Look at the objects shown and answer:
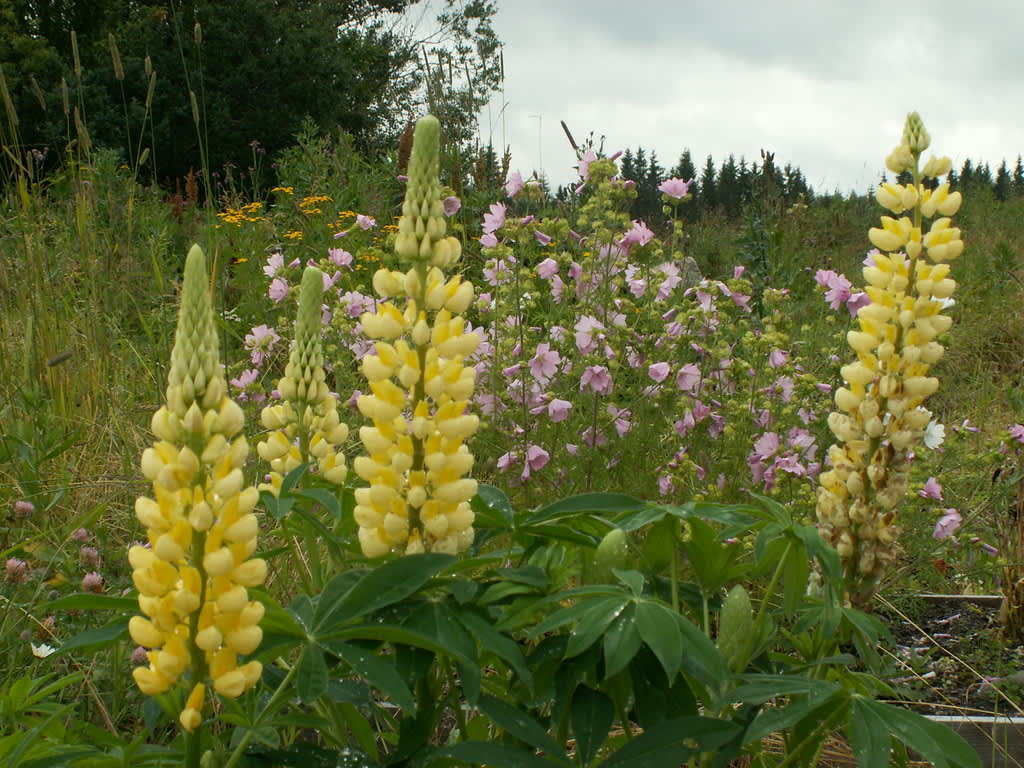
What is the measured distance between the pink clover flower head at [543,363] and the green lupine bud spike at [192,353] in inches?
86.2

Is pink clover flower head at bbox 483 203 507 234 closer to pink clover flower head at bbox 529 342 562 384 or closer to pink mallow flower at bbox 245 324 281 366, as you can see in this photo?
pink clover flower head at bbox 529 342 562 384

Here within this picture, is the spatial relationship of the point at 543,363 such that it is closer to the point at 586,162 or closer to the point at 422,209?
the point at 586,162

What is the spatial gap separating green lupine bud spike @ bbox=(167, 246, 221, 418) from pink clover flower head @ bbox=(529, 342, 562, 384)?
219cm

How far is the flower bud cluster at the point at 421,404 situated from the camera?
107 centimetres

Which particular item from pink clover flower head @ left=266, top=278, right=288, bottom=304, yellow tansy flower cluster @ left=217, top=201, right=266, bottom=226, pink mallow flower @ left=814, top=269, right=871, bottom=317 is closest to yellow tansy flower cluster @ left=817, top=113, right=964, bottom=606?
pink mallow flower @ left=814, top=269, right=871, bottom=317

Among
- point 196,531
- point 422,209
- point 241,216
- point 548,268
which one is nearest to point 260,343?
point 548,268

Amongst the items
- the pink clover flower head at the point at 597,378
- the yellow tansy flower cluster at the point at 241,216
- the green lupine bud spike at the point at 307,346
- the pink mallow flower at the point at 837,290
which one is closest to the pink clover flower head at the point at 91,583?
the green lupine bud spike at the point at 307,346

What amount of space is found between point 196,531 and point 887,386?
1.01 m

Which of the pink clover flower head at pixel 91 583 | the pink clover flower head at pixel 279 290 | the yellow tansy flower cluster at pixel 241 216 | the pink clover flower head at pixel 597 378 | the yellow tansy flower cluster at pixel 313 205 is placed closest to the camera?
the pink clover flower head at pixel 91 583

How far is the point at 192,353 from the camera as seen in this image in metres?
0.90

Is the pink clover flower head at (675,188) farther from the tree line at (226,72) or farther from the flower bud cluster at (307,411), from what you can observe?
the tree line at (226,72)

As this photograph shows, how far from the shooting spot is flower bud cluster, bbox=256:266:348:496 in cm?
141

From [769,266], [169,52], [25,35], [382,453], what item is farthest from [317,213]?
[169,52]

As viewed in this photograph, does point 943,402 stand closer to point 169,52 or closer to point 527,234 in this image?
point 527,234
